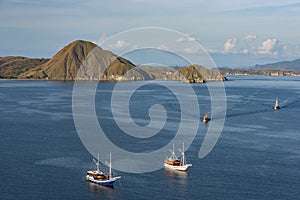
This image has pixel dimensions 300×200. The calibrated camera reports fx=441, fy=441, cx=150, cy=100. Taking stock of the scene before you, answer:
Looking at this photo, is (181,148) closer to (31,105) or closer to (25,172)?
(25,172)

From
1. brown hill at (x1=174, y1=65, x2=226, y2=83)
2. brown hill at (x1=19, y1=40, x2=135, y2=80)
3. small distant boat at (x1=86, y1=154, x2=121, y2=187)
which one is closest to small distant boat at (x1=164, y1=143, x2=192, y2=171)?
small distant boat at (x1=86, y1=154, x2=121, y2=187)

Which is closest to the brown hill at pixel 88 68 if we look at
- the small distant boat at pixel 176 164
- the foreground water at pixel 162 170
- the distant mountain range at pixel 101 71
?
the distant mountain range at pixel 101 71

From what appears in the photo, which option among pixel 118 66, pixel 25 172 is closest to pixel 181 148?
pixel 25 172

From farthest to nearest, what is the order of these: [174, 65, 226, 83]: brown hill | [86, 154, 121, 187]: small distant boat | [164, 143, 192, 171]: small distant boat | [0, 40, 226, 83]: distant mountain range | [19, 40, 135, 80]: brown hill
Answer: [19, 40, 135, 80]: brown hill
[0, 40, 226, 83]: distant mountain range
[174, 65, 226, 83]: brown hill
[164, 143, 192, 171]: small distant boat
[86, 154, 121, 187]: small distant boat

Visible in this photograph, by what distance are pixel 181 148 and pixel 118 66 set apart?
15657 cm

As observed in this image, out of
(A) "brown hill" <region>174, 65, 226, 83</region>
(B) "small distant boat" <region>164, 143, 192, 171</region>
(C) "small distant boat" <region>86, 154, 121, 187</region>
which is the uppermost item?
(A) "brown hill" <region>174, 65, 226, 83</region>

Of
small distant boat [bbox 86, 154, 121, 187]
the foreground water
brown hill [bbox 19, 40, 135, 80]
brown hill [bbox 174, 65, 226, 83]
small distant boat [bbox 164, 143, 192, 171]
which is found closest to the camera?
the foreground water

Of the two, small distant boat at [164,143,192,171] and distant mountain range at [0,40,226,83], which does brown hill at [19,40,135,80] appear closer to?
distant mountain range at [0,40,226,83]

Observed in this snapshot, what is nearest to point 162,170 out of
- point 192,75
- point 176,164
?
point 176,164

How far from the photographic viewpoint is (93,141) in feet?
125

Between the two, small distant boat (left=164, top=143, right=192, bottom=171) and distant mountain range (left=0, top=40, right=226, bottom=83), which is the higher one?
distant mountain range (left=0, top=40, right=226, bottom=83)

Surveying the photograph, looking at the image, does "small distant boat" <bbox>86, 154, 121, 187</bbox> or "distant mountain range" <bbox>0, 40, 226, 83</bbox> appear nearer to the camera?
"small distant boat" <bbox>86, 154, 121, 187</bbox>

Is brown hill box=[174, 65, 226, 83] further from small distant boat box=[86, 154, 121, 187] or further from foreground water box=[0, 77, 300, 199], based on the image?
small distant boat box=[86, 154, 121, 187]

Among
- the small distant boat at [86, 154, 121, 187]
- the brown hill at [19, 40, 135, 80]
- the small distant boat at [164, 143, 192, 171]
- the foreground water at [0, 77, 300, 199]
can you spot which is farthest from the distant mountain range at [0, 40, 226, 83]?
the small distant boat at [86, 154, 121, 187]
